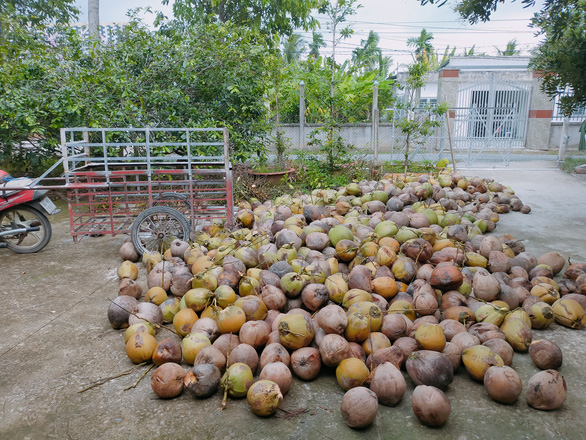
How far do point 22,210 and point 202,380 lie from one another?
3.98 m

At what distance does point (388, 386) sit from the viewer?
2336mm

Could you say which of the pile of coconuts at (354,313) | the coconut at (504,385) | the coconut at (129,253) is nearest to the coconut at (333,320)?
the pile of coconuts at (354,313)

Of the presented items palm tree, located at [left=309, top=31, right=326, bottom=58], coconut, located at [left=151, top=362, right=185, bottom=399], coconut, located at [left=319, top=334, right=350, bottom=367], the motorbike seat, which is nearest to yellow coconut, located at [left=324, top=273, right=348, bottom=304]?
coconut, located at [left=319, top=334, right=350, bottom=367]

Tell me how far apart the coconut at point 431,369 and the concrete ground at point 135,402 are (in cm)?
13

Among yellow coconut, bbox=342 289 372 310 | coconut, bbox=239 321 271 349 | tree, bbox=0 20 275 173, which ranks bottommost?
coconut, bbox=239 321 271 349

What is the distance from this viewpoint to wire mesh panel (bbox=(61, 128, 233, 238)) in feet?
16.0

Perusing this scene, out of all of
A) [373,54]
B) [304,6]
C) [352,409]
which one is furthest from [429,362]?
[373,54]

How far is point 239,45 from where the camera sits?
7.64 m

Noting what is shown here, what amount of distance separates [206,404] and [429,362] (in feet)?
4.00

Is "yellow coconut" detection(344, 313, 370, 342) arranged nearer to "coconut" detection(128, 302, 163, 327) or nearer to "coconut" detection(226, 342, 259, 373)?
"coconut" detection(226, 342, 259, 373)

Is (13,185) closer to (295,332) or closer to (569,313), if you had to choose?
(295,332)

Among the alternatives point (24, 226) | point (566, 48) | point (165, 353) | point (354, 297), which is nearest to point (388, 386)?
point (354, 297)

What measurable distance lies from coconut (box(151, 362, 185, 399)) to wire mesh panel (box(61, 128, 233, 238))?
2.66 meters

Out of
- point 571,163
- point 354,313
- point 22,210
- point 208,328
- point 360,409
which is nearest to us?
point 360,409
